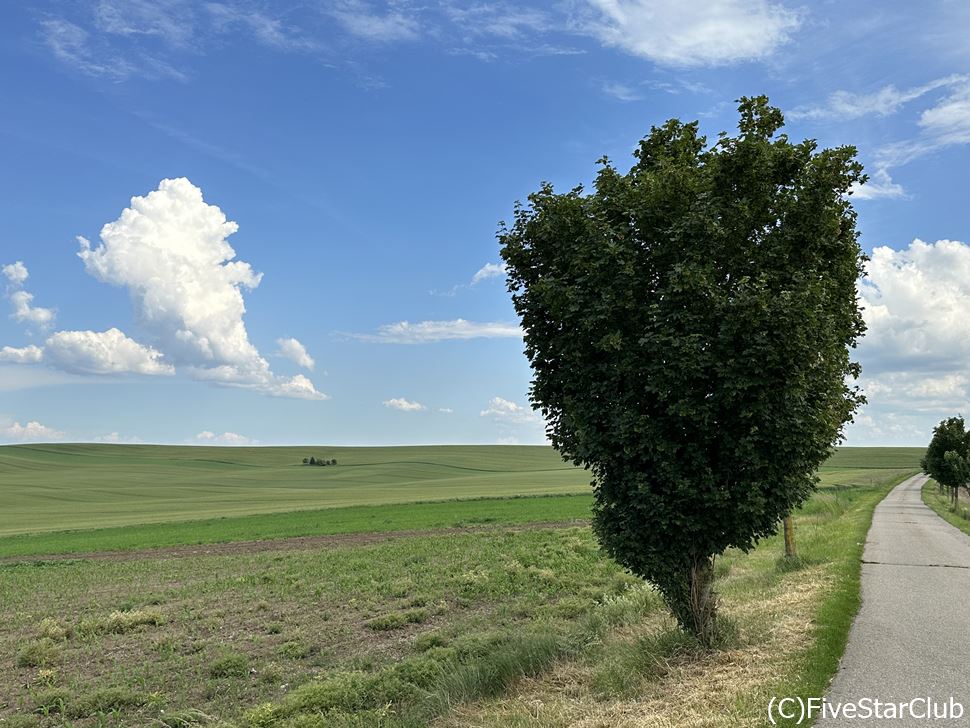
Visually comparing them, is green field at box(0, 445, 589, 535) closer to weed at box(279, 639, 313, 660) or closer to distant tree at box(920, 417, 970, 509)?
distant tree at box(920, 417, 970, 509)

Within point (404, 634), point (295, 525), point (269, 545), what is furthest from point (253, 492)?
point (404, 634)

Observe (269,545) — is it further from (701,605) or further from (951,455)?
(951,455)

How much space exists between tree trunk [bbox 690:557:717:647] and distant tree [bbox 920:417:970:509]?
45.0 m

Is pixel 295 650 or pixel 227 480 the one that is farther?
pixel 227 480

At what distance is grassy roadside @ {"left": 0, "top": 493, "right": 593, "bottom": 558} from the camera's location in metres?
39.9

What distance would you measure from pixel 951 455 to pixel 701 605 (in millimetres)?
47159

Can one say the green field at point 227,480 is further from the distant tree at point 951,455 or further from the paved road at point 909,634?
the paved road at point 909,634

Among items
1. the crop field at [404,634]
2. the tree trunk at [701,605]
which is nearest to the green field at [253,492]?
the crop field at [404,634]

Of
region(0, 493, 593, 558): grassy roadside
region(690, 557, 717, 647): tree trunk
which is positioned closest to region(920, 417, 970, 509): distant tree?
region(0, 493, 593, 558): grassy roadside

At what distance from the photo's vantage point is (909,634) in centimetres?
1084

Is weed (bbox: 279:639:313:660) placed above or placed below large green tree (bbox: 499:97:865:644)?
below

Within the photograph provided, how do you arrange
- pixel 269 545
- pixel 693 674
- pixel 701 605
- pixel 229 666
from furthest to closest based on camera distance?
pixel 269 545 → pixel 229 666 → pixel 701 605 → pixel 693 674

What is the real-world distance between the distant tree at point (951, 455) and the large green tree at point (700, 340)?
45.1 metres

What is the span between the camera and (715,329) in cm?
955
